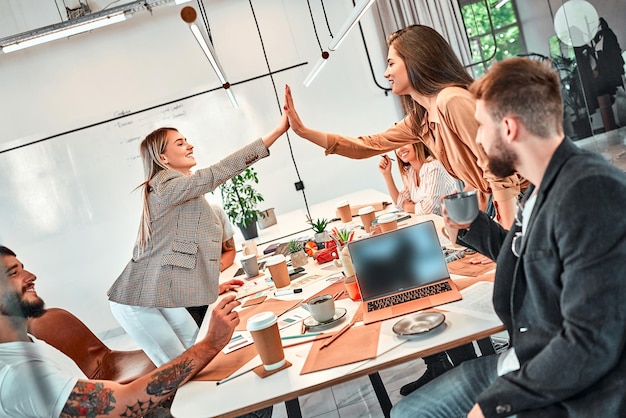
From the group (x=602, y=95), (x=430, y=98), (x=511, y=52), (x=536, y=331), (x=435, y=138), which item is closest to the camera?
(x=536, y=331)

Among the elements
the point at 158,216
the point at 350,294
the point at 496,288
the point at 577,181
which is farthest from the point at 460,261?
the point at 158,216

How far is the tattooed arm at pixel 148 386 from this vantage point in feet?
4.97

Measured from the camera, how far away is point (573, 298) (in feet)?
3.56

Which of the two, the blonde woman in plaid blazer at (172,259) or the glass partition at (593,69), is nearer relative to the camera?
the blonde woman in plaid blazer at (172,259)

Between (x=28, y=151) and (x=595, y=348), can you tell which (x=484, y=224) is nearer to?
(x=595, y=348)

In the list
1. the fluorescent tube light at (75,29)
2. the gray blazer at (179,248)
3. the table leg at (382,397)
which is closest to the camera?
the table leg at (382,397)

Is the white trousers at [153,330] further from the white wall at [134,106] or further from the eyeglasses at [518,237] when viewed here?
the white wall at [134,106]

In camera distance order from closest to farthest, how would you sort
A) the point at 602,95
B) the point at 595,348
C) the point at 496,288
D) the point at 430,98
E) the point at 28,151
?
the point at 595,348
the point at 496,288
the point at 430,98
the point at 602,95
the point at 28,151

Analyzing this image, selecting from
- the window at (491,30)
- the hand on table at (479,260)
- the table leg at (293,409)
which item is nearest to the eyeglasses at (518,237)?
the hand on table at (479,260)

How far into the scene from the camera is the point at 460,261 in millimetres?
2080

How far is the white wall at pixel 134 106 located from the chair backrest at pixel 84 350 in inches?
119

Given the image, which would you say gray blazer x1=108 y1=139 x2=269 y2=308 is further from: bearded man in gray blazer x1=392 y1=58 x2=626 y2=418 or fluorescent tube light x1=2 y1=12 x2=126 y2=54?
fluorescent tube light x1=2 y1=12 x2=126 y2=54

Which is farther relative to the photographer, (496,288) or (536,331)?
(496,288)

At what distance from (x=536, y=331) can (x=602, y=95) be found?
4.12 m
